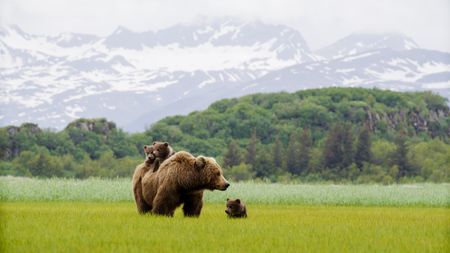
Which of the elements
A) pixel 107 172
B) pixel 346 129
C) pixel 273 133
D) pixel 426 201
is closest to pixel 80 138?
pixel 107 172

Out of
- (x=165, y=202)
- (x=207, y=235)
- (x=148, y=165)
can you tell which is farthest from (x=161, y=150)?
(x=207, y=235)

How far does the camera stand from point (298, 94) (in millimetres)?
142875

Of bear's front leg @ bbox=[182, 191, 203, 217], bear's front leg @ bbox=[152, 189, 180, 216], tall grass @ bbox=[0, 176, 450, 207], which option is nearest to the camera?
bear's front leg @ bbox=[152, 189, 180, 216]

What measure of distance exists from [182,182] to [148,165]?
194cm

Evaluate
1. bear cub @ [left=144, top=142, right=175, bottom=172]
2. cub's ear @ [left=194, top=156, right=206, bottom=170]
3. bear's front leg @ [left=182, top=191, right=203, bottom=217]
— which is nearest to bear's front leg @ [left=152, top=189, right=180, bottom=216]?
bear's front leg @ [left=182, top=191, right=203, bottom=217]

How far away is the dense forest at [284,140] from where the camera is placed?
90688 millimetres

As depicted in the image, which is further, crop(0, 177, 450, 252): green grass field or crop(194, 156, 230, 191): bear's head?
crop(194, 156, 230, 191): bear's head

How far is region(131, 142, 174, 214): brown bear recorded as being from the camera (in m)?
16.2

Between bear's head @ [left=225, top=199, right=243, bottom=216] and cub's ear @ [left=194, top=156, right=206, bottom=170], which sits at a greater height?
cub's ear @ [left=194, top=156, right=206, bottom=170]

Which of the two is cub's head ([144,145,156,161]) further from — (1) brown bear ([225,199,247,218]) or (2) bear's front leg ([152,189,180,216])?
(1) brown bear ([225,199,247,218])

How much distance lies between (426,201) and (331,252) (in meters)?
20.0

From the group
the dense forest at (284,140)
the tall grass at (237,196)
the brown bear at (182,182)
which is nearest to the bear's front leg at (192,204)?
the brown bear at (182,182)

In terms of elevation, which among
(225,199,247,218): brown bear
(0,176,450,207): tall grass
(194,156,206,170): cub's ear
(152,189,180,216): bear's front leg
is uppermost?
(194,156,206,170): cub's ear

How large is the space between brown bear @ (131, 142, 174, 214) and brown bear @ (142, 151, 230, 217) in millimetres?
668
